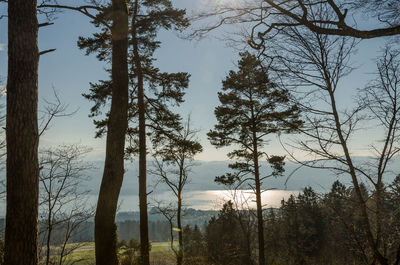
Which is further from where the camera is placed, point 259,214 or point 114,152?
point 259,214

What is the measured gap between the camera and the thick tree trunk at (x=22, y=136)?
294 centimetres

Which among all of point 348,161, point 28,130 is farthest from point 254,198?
point 28,130

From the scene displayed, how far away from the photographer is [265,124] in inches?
460

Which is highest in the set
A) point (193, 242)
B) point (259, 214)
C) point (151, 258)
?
point (259, 214)

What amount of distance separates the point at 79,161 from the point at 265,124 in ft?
27.2

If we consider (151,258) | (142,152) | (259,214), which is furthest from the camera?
(151,258)

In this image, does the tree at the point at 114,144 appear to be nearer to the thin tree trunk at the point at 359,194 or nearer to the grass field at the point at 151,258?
the grass field at the point at 151,258

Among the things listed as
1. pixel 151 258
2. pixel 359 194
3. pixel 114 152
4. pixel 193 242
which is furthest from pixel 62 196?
pixel 193 242

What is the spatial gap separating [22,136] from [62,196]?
144 inches

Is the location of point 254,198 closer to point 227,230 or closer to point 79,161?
point 79,161

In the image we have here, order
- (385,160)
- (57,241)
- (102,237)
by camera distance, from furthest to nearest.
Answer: (57,241)
(102,237)
(385,160)

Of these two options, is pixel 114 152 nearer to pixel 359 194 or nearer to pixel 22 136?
pixel 22 136

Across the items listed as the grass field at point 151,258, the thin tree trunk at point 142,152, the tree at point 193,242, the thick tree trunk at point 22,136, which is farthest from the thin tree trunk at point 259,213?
the tree at point 193,242

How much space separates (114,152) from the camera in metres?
4.36
